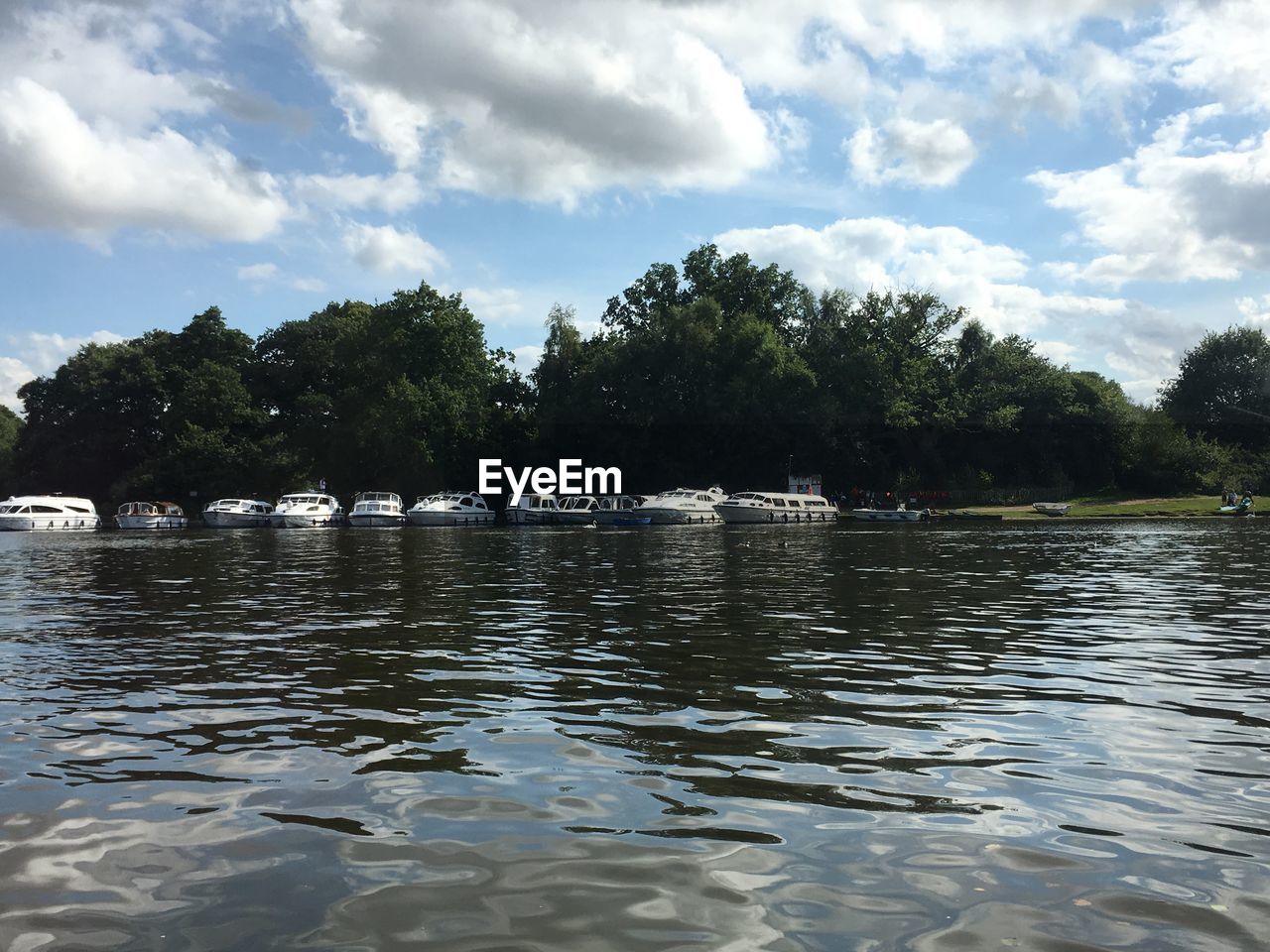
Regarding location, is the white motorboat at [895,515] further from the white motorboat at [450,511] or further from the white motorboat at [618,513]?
the white motorboat at [450,511]

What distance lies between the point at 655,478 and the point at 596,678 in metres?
67.8

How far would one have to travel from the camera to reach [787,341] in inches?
3398

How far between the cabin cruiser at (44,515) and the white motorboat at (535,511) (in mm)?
27425

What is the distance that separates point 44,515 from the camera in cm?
6169

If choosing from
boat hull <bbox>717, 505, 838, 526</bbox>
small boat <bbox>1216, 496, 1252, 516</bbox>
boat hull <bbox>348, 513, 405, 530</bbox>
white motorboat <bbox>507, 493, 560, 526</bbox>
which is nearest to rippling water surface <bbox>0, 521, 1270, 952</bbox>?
boat hull <bbox>717, 505, 838, 526</bbox>

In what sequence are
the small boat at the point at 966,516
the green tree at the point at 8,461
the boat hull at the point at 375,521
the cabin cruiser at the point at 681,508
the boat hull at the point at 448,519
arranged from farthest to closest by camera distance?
1. the green tree at the point at 8,461
2. the boat hull at the point at 448,519
3. the boat hull at the point at 375,521
4. the small boat at the point at 966,516
5. the cabin cruiser at the point at 681,508

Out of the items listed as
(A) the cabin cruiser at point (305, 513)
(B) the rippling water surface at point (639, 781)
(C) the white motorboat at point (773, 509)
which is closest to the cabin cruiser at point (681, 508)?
(C) the white motorboat at point (773, 509)

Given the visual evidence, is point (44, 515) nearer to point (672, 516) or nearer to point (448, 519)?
point (448, 519)

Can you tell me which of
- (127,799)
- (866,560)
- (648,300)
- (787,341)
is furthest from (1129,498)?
(127,799)

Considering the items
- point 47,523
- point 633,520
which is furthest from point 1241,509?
point 47,523

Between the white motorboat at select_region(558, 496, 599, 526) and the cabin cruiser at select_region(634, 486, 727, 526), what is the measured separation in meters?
3.51

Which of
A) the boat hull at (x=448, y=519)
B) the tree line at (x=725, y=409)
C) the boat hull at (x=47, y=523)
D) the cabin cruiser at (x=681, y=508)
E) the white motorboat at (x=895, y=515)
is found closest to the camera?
the boat hull at (x=47, y=523)

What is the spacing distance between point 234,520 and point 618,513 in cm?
2614

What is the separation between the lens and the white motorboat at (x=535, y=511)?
225 ft
